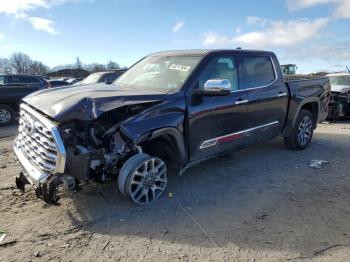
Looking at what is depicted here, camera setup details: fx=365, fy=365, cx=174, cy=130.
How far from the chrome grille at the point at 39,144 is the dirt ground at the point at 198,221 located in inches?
24.3

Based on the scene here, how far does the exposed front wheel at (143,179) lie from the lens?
4.12m

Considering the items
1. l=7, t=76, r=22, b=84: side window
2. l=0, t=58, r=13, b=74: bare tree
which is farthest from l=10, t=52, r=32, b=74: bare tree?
l=7, t=76, r=22, b=84: side window

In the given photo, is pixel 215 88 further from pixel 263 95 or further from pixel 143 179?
pixel 263 95

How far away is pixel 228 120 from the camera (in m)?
5.22

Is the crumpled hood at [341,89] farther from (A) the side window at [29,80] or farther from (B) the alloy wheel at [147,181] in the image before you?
(A) the side window at [29,80]

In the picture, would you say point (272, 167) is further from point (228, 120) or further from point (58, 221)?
point (58, 221)

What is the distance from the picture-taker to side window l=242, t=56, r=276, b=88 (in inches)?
224

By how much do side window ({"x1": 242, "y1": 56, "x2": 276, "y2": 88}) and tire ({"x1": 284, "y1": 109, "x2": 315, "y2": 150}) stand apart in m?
1.21

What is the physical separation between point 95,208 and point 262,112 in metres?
3.09

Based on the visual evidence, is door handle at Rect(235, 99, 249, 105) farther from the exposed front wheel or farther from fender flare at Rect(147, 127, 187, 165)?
the exposed front wheel

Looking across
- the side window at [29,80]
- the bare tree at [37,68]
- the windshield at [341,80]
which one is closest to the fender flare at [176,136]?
the windshield at [341,80]

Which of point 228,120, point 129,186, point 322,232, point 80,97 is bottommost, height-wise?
point 322,232

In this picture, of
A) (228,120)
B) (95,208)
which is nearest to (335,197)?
(228,120)

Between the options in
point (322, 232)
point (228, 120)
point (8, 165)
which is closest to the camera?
point (322, 232)
